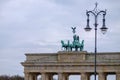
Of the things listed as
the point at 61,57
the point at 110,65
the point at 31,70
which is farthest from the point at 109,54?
the point at 31,70

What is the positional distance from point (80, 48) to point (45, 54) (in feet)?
Result: 26.3

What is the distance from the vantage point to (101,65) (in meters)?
108

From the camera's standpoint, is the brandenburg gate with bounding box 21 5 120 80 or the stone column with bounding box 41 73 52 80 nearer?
the brandenburg gate with bounding box 21 5 120 80

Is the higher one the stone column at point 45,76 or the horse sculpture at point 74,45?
the horse sculpture at point 74,45

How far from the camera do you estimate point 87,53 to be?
110 metres

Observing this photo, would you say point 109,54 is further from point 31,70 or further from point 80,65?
point 31,70

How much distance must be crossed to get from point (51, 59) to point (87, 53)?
8081mm

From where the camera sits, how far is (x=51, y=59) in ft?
371

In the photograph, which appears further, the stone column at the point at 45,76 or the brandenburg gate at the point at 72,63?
the stone column at the point at 45,76

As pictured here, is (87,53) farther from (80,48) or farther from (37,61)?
(37,61)

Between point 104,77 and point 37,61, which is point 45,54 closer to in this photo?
point 37,61

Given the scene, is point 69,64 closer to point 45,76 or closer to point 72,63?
point 72,63

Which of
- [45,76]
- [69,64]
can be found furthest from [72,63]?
[45,76]

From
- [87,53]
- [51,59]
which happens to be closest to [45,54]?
[51,59]
